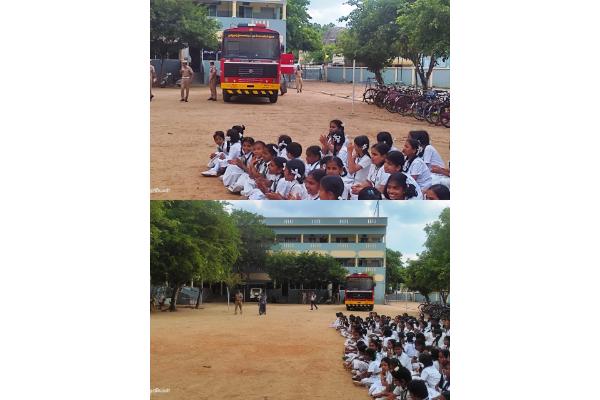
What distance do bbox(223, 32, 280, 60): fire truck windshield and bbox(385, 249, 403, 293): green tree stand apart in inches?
74.8

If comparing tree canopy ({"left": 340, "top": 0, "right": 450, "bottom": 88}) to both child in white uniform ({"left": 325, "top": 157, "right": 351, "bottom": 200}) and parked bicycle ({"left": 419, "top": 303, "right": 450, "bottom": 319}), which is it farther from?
parked bicycle ({"left": 419, "top": 303, "right": 450, "bottom": 319})

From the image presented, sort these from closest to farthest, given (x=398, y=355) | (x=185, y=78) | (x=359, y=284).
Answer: (x=398, y=355), (x=359, y=284), (x=185, y=78)

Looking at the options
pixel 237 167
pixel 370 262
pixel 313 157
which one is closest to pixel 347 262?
pixel 370 262

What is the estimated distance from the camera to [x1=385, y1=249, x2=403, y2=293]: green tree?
5852 mm

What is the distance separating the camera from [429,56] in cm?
596

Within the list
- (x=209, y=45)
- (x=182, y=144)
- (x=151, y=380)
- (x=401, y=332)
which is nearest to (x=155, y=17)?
(x=209, y=45)

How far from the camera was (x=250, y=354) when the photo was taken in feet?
18.5

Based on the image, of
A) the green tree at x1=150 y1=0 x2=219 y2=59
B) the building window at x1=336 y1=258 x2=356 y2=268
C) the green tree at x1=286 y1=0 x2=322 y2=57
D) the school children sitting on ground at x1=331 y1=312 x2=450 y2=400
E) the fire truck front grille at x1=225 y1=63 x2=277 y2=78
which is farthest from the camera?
the fire truck front grille at x1=225 y1=63 x2=277 y2=78

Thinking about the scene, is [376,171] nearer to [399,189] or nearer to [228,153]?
[399,189]

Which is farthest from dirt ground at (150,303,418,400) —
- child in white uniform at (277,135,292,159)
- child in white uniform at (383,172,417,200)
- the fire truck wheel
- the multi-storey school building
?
the multi-storey school building

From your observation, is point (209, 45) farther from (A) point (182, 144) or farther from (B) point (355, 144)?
(B) point (355, 144)

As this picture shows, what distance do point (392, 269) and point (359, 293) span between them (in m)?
0.33

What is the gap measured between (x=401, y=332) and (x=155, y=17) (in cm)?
311

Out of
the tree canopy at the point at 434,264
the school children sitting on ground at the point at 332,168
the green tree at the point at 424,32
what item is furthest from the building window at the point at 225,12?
the tree canopy at the point at 434,264
